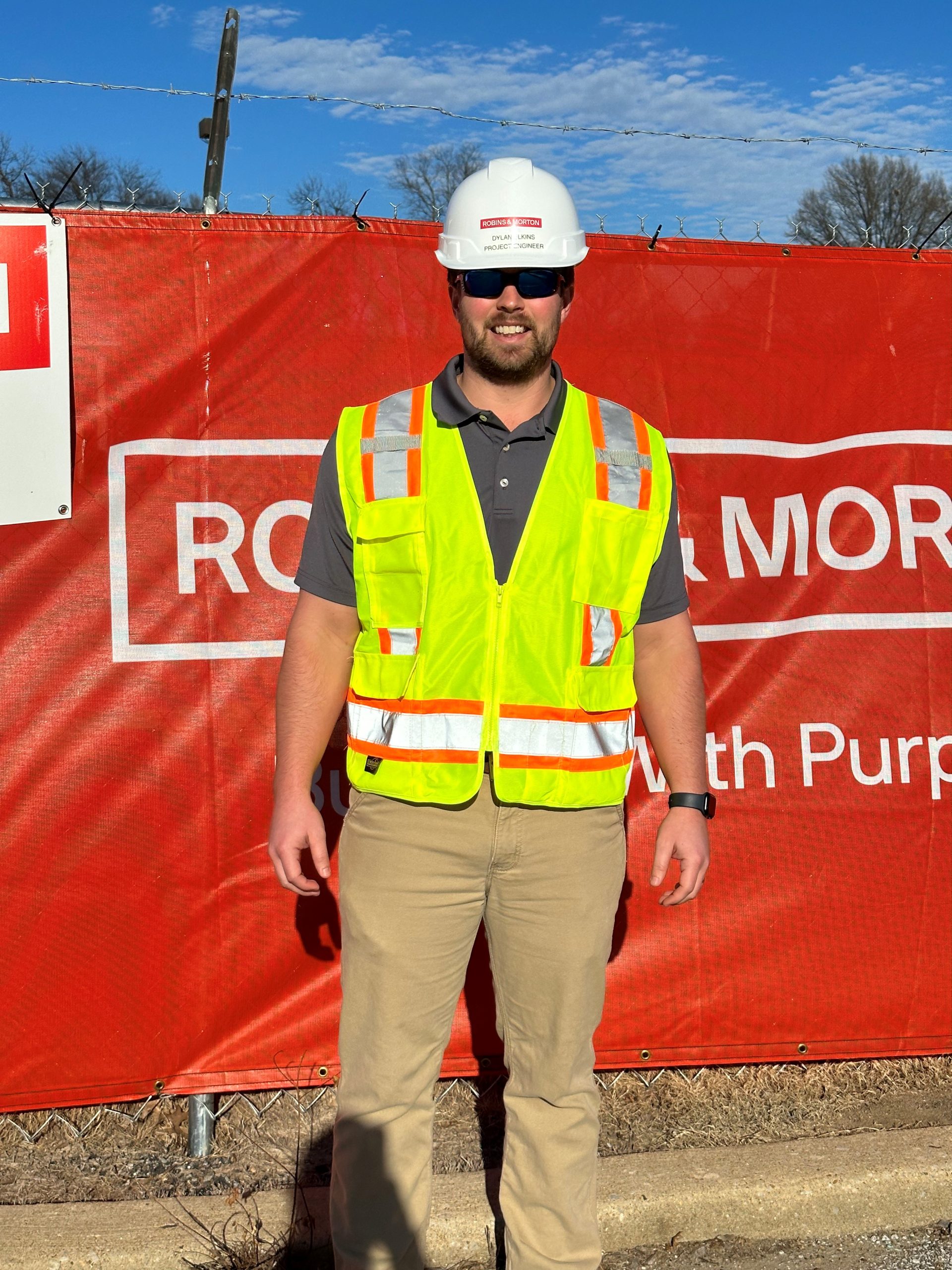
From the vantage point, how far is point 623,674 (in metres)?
2.48

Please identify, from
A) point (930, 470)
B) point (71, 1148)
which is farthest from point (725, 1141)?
point (930, 470)

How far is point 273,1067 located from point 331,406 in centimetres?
188

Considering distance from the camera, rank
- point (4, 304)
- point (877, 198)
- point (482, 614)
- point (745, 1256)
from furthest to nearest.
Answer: point (877, 198), point (4, 304), point (745, 1256), point (482, 614)

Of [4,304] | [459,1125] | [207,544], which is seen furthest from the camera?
[459,1125]

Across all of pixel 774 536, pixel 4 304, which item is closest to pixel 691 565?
pixel 774 536

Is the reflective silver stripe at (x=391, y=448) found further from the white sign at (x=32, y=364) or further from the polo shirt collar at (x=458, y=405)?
the white sign at (x=32, y=364)

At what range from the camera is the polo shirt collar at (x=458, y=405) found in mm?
2402

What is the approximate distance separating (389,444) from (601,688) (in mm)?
654

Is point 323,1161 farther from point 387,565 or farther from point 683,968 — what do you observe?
point 387,565

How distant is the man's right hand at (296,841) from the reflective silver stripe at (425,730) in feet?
0.64

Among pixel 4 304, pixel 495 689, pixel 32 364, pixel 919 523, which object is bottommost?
pixel 495 689

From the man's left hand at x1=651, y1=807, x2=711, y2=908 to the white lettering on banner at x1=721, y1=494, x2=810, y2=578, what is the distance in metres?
1.24

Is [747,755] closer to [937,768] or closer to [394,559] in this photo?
[937,768]

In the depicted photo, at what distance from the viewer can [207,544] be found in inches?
130
